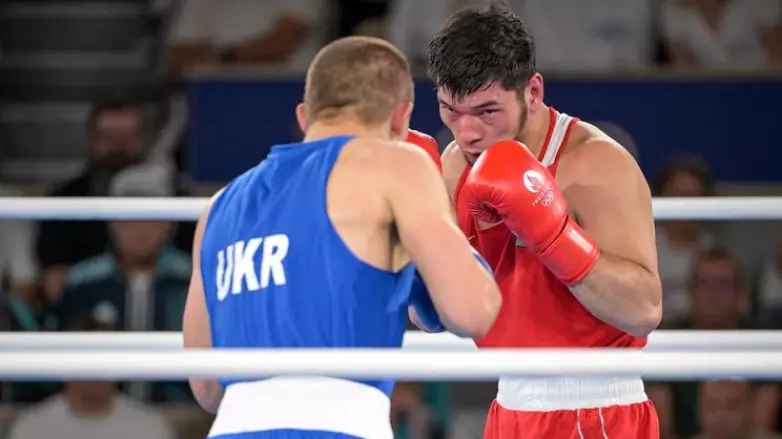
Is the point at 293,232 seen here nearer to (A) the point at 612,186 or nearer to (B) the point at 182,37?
(A) the point at 612,186

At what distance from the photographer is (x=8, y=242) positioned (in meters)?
5.23

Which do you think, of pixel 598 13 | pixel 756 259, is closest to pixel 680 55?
pixel 598 13

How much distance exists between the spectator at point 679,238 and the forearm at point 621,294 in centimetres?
232

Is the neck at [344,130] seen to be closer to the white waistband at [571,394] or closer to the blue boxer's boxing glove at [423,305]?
the blue boxer's boxing glove at [423,305]

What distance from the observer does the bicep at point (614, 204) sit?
2.45 metres

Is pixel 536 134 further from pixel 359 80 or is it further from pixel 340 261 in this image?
pixel 340 261

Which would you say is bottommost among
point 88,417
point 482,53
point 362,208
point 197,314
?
point 88,417

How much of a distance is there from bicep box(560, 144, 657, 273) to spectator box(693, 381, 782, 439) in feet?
6.84

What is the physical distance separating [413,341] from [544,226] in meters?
0.47

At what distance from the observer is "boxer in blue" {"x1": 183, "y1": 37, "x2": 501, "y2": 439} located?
2051 millimetres

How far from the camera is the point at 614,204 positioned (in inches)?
97.0

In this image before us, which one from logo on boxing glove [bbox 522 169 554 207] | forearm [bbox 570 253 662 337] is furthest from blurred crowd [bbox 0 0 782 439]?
logo on boxing glove [bbox 522 169 554 207]

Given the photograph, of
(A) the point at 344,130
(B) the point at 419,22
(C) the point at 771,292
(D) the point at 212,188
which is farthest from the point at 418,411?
(A) the point at 344,130

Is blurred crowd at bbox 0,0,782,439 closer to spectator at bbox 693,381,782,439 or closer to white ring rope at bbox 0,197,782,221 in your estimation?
spectator at bbox 693,381,782,439
